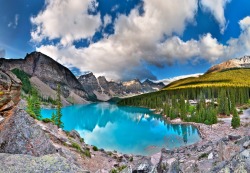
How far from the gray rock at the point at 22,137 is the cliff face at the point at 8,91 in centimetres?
173

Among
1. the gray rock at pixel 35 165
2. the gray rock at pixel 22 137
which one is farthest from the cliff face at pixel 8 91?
the gray rock at pixel 35 165

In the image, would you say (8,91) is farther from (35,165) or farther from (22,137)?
(35,165)

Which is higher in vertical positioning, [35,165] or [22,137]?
[22,137]

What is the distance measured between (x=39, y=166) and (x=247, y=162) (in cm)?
850

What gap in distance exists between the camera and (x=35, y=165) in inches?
377

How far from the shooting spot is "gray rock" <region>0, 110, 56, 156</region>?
532 inches

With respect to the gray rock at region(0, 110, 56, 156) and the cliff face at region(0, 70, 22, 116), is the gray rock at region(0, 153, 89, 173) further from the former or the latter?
the cliff face at region(0, 70, 22, 116)

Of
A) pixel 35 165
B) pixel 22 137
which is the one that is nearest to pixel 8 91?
pixel 22 137

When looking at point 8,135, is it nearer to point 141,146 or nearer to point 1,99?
point 1,99

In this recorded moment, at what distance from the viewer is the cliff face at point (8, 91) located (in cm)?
1596

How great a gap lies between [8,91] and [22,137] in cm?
412

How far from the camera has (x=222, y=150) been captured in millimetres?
20328

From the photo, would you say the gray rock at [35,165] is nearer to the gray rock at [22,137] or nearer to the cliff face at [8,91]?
the gray rock at [22,137]

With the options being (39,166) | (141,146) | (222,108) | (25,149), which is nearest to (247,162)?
(39,166)
